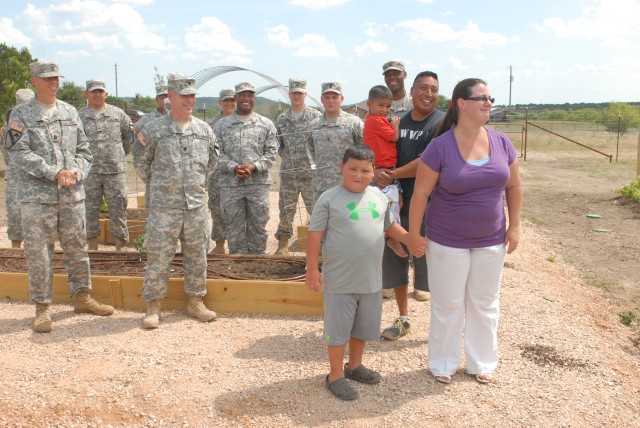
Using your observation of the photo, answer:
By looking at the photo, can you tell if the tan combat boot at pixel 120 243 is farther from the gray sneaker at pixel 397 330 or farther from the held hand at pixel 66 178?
the gray sneaker at pixel 397 330

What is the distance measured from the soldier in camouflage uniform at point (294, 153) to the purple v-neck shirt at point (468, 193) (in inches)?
150

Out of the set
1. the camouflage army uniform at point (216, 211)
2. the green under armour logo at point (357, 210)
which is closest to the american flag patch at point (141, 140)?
the green under armour logo at point (357, 210)

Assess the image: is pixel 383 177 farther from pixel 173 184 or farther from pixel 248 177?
pixel 248 177

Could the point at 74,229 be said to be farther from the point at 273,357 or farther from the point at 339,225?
the point at 339,225

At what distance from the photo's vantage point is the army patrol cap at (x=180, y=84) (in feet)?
15.6

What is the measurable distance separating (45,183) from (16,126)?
49cm

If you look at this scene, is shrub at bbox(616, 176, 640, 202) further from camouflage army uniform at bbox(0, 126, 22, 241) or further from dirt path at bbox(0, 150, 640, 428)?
camouflage army uniform at bbox(0, 126, 22, 241)

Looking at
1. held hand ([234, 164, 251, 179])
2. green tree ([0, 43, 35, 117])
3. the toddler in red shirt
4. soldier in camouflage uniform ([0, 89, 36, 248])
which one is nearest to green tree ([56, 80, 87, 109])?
green tree ([0, 43, 35, 117])

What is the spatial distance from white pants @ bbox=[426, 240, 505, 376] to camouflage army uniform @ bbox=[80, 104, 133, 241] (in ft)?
15.8

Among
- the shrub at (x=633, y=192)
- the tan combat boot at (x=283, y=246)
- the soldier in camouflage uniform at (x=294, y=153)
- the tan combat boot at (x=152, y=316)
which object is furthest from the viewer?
the shrub at (x=633, y=192)

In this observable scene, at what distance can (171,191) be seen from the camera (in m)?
4.91

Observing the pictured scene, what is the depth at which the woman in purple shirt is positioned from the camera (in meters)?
3.74

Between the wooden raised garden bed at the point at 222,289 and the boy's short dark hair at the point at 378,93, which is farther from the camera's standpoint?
the wooden raised garden bed at the point at 222,289

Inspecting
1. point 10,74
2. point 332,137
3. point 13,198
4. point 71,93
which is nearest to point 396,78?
point 332,137
